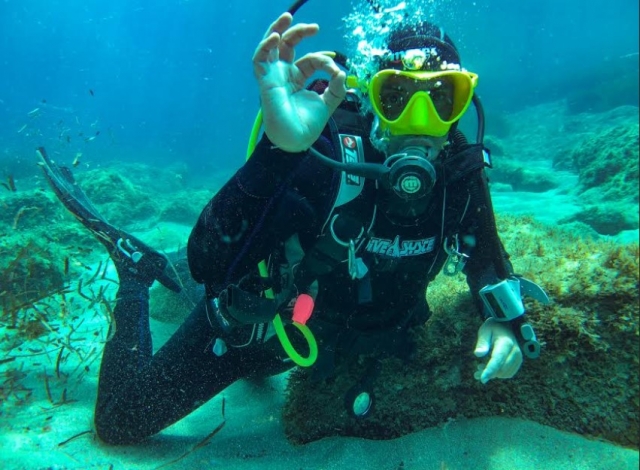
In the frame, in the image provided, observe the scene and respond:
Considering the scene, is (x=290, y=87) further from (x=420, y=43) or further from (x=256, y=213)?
(x=420, y=43)

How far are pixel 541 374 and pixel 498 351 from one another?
60cm

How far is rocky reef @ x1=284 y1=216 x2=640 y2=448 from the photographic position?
2.39 meters

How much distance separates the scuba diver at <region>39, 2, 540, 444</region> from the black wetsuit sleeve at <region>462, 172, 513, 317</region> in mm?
10

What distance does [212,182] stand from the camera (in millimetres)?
26203

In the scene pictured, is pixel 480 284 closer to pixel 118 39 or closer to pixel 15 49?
pixel 118 39

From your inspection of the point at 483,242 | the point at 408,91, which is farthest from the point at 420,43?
the point at 483,242

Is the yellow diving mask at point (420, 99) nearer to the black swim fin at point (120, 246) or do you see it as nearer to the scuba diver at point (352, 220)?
the scuba diver at point (352, 220)

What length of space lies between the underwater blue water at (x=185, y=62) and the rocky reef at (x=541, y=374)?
297 inches

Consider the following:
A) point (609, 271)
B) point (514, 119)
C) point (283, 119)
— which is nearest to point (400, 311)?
point (609, 271)

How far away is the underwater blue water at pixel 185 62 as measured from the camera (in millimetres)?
36406

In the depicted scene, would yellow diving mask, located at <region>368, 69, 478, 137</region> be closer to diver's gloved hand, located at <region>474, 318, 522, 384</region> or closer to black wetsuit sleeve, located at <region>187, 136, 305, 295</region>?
black wetsuit sleeve, located at <region>187, 136, 305, 295</region>

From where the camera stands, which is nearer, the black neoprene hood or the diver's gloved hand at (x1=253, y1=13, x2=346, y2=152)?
the diver's gloved hand at (x1=253, y1=13, x2=346, y2=152)

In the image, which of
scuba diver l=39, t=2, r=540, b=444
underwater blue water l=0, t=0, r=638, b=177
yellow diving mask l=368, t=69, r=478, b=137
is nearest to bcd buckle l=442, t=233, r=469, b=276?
scuba diver l=39, t=2, r=540, b=444

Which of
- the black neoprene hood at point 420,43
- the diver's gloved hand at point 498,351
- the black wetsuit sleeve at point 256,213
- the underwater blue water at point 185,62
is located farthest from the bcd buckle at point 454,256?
the underwater blue water at point 185,62
